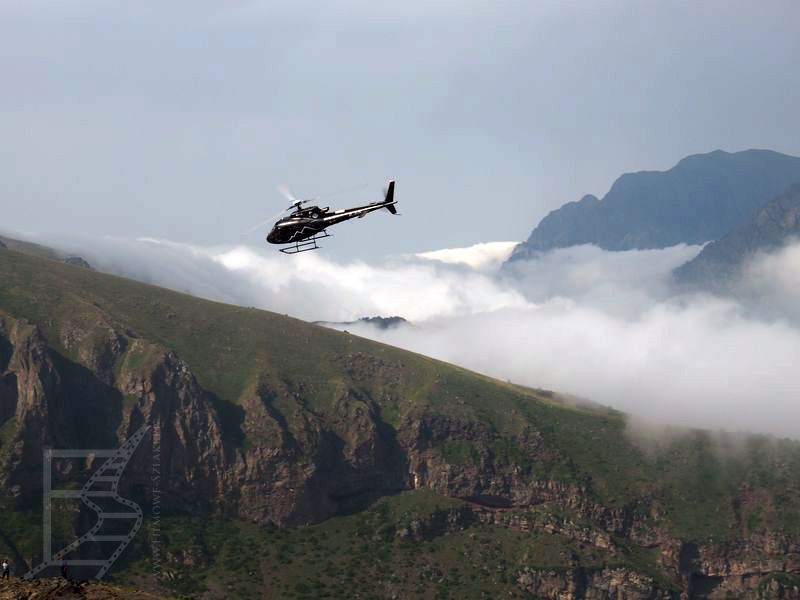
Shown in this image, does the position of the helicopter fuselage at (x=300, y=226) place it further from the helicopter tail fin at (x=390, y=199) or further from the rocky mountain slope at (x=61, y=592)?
the rocky mountain slope at (x=61, y=592)

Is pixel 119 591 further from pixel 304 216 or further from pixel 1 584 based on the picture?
pixel 304 216

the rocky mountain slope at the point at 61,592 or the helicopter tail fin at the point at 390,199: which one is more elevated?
the helicopter tail fin at the point at 390,199

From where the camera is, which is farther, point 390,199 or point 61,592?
point 390,199

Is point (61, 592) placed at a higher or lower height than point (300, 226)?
lower

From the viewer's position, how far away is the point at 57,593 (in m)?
107

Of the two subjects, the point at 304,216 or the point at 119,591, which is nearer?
the point at 119,591

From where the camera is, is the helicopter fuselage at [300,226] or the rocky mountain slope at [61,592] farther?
the helicopter fuselage at [300,226]

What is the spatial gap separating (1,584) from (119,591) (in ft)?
47.0

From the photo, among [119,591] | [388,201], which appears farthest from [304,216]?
[119,591]

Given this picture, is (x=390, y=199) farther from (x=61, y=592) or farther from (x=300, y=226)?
(x=61, y=592)

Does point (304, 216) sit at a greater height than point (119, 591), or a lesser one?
greater

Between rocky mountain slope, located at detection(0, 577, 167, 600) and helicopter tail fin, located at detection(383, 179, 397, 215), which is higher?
helicopter tail fin, located at detection(383, 179, 397, 215)

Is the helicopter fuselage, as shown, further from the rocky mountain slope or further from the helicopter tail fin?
the rocky mountain slope

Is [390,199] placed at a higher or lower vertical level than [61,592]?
higher
